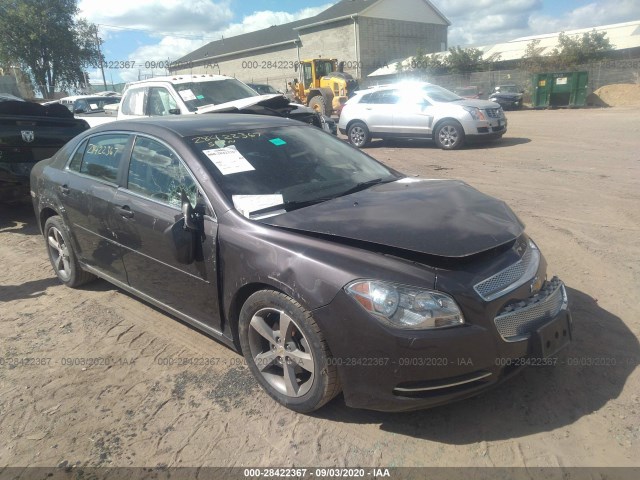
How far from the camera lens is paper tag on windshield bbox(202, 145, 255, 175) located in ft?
10.5

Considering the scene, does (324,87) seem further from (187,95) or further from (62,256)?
(62,256)

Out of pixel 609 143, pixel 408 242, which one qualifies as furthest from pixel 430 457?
pixel 609 143

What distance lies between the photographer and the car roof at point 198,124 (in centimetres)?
353

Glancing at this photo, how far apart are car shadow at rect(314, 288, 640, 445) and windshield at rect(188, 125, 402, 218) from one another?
4.24ft

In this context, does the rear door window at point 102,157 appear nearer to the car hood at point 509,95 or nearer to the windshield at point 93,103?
the windshield at point 93,103

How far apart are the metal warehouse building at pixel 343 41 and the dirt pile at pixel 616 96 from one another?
2215cm

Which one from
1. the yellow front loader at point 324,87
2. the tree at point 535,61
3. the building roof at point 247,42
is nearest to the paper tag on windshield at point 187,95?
the yellow front loader at point 324,87

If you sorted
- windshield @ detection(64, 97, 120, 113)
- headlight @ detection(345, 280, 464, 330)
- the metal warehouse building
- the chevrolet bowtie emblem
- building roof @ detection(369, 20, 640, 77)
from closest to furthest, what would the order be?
headlight @ detection(345, 280, 464, 330), the chevrolet bowtie emblem, windshield @ detection(64, 97, 120, 113), building roof @ detection(369, 20, 640, 77), the metal warehouse building

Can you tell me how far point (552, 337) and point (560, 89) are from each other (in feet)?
86.7

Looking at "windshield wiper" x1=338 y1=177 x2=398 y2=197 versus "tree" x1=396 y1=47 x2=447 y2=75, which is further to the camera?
"tree" x1=396 y1=47 x2=447 y2=75

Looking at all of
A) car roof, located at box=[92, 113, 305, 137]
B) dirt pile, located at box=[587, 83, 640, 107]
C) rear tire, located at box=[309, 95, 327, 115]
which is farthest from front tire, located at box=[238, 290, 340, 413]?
dirt pile, located at box=[587, 83, 640, 107]

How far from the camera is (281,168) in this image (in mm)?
3361

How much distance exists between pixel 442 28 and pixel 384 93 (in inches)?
1838

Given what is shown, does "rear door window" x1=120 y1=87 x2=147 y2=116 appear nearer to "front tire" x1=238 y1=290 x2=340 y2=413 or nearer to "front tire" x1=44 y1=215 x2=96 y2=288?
"front tire" x1=44 y1=215 x2=96 y2=288
